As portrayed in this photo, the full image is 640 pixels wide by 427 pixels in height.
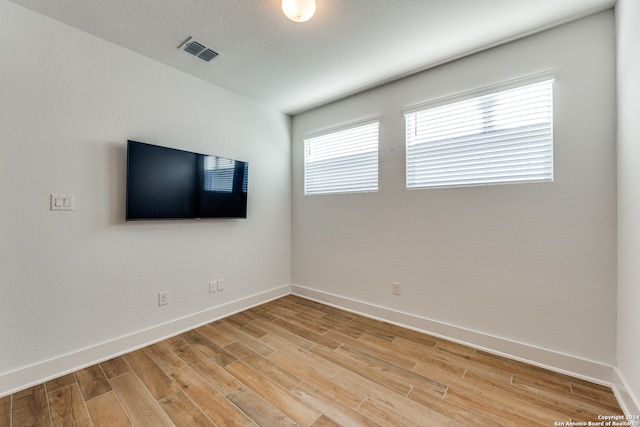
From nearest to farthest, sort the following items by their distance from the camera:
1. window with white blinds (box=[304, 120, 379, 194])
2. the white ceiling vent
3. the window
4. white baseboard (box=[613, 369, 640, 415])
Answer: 1. white baseboard (box=[613, 369, 640, 415])
2. the white ceiling vent
3. the window
4. window with white blinds (box=[304, 120, 379, 194])

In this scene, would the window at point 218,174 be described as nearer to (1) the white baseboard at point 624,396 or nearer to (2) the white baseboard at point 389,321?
(2) the white baseboard at point 389,321

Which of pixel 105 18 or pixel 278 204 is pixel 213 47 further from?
pixel 278 204

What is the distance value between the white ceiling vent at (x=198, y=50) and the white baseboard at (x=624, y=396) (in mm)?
3730

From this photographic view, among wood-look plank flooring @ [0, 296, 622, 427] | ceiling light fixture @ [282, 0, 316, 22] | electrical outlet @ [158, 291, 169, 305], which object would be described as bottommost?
wood-look plank flooring @ [0, 296, 622, 427]

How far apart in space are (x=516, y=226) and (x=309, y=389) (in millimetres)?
2018

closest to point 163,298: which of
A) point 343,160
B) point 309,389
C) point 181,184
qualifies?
point 181,184

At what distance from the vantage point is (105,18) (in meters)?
1.92

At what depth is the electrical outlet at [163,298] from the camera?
2.49m

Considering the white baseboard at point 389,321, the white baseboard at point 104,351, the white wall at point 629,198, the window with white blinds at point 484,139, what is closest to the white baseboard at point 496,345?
the white baseboard at point 389,321

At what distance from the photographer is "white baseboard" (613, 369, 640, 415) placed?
144cm

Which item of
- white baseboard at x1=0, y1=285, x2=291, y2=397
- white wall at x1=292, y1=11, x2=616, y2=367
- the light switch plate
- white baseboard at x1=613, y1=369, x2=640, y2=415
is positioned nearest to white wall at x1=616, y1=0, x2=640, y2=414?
white baseboard at x1=613, y1=369, x2=640, y2=415

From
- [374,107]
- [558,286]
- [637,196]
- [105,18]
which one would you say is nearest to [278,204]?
[374,107]

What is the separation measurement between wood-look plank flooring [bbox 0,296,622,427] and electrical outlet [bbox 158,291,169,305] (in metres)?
0.35

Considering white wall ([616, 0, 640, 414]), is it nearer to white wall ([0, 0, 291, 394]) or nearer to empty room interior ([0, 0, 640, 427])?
empty room interior ([0, 0, 640, 427])
